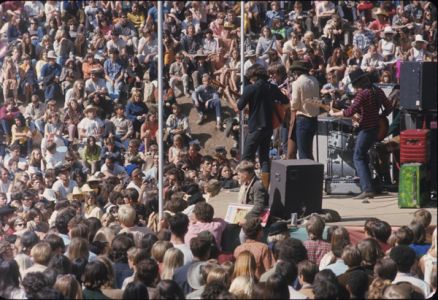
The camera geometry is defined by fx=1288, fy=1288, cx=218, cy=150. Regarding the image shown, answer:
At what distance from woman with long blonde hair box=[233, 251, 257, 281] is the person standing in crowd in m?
3.69

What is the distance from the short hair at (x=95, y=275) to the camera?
33.7 feet

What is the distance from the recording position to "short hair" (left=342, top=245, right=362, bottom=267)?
10.6m

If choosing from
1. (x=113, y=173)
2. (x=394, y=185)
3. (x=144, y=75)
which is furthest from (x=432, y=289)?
(x=144, y=75)

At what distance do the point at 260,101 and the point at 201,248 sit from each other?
3.54 metres

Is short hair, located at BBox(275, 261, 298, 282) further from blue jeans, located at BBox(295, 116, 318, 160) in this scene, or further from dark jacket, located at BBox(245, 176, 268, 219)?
blue jeans, located at BBox(295, 116, 318, 160)

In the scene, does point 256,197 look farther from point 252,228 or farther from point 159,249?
point 159,249

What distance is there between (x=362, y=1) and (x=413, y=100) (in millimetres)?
10293

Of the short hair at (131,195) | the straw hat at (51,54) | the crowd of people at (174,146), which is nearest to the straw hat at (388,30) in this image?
the crowd of people at (174,146)

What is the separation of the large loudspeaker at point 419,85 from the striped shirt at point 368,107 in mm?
447

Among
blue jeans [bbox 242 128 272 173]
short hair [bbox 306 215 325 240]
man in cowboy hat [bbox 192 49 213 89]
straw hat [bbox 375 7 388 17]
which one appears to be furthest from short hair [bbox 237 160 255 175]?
straw hat [bbox 375 7 388 17]

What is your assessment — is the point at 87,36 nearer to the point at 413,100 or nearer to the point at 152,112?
the point at 152,112

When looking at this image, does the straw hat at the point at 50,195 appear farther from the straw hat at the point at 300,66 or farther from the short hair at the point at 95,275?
the short hair at the point at 95,275

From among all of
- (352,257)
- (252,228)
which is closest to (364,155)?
(252,228)

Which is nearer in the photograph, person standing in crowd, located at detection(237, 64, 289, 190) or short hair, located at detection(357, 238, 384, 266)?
short hair, located at detection(357, 238, 384, 266)
